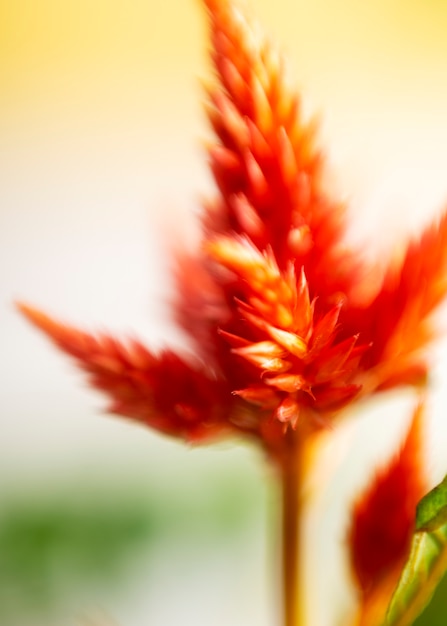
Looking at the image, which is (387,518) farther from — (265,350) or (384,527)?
(265,350)

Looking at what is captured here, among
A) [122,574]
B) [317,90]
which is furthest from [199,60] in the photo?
[122,574]

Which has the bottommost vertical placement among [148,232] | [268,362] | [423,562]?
[423,562]

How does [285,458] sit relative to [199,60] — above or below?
below

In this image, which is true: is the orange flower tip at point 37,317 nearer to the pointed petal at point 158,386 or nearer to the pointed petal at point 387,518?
the pointed petal at point 158,386

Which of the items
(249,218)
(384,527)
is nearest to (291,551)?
(384,527)

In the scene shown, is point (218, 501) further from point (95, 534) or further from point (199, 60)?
point (199, 60)

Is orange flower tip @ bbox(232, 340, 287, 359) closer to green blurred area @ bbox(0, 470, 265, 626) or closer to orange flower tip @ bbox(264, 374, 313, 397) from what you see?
orange flower tip @ bbox(264, 374, 313, 397)

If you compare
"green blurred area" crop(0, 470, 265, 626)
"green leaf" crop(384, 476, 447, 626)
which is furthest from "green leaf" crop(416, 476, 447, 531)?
"green blurred area" crop(0, 470, 265, 626)
